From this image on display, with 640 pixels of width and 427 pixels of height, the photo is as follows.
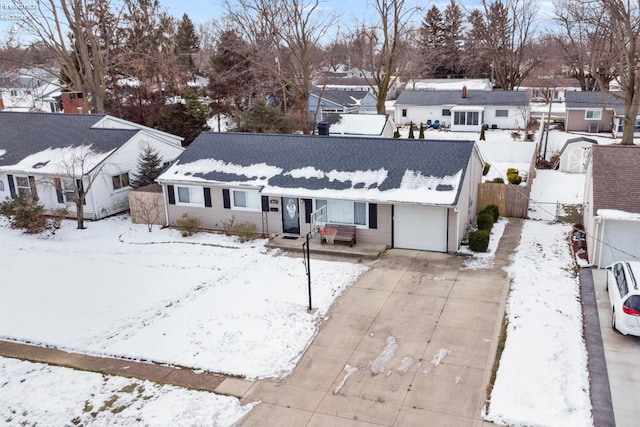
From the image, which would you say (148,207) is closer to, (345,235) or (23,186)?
(23,186)

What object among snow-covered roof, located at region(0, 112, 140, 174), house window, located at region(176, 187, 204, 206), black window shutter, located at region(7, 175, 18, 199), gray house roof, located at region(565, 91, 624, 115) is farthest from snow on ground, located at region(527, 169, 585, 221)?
black window shutter, located at region(7, 175, 18, 199)

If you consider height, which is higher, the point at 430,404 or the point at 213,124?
the point at 213,124

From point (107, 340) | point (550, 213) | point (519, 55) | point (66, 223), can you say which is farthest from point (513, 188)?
point (519, 55)

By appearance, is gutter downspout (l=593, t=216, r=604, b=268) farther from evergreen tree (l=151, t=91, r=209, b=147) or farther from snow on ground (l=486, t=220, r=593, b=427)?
evergreen tree (l=151, t=91, r=209, b=147)

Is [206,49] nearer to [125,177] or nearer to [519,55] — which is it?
[519,55]

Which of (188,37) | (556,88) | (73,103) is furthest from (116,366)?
(188,37)

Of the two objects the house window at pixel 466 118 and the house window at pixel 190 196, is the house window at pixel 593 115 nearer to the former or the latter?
the house window at pixel 466 118
